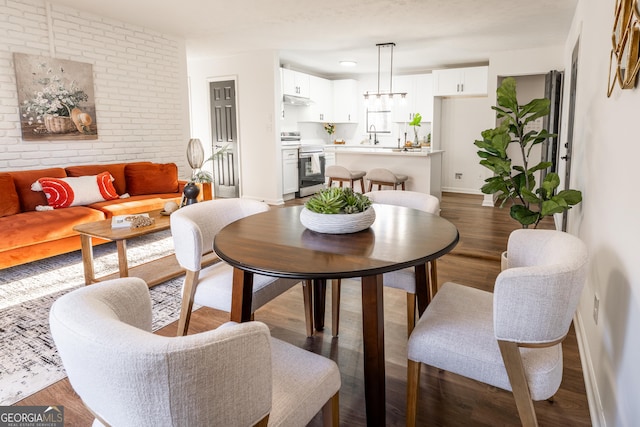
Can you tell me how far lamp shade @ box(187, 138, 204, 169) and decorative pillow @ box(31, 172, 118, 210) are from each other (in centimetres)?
88

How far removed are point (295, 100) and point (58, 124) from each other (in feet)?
13.2

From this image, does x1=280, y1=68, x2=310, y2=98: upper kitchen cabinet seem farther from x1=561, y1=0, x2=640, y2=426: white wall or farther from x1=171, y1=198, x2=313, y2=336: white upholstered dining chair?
x1=171, y1=198, x2=313, y2=336: white upholstered dining chair

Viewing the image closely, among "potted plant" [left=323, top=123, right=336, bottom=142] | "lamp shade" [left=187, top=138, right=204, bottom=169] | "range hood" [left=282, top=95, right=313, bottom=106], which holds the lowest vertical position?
"lamp shade" [left=187, top=138, right=204, bottom=169]

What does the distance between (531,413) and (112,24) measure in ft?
18.0

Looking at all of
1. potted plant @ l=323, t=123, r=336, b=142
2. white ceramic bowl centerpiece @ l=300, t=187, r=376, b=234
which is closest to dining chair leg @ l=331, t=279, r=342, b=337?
white ceramic bowl centerpiece @ l=300, t=187, r=376, b=234

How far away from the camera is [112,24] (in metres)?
4.87

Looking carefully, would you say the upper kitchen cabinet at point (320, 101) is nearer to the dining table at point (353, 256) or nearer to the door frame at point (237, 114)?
the door frame at point (237, 114)

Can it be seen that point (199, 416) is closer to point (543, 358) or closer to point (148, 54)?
point (543, 358)

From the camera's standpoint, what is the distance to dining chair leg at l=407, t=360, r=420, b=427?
1531mm

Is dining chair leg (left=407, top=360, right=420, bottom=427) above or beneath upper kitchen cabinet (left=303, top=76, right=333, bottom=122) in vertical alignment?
beneath

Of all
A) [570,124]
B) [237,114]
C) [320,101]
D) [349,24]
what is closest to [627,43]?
[570,124]

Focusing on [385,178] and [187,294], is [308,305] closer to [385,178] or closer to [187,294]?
[187,294]

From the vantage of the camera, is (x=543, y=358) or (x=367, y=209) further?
(x=367, y=209)

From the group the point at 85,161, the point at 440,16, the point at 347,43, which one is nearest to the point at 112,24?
the point at 85,161
